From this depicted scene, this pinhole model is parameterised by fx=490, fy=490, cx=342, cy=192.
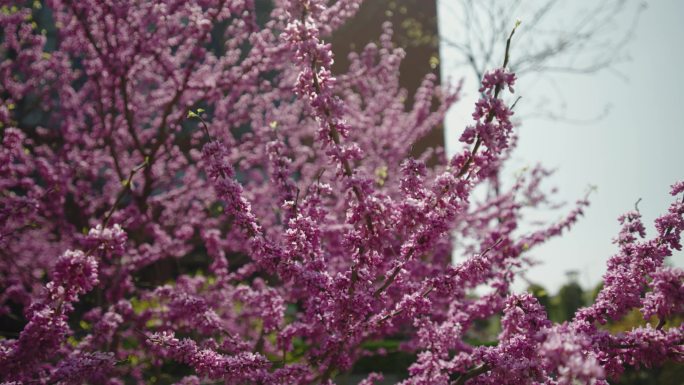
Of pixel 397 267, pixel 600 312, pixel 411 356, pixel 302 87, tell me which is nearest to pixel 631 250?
pixel 600 312

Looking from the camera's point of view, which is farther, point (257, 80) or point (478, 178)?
point (257, 80)

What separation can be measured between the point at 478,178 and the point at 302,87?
1.35m

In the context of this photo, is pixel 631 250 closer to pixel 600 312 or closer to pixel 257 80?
pixel 600 312

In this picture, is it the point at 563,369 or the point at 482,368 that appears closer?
the point at 563,369

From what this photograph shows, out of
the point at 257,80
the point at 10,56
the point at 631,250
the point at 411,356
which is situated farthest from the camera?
the point at 10,56

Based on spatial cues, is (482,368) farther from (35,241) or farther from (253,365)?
(35,241)

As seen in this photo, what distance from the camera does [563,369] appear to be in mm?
2156

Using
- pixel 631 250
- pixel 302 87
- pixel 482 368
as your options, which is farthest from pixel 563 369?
pixel 302 87

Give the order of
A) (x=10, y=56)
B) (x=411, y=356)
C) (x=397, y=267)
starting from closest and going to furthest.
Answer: (x=397, y=267) → (x=411, y=356) → (x=10, y=56)

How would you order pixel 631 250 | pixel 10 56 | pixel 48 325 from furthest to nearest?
pixel 10 56 → pixel 631 250 → pixel 48 325

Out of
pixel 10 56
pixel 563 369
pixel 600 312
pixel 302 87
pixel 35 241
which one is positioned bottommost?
pixel 563 369

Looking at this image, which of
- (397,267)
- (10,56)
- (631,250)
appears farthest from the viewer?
(10,56)

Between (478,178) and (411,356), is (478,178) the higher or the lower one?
the lower one

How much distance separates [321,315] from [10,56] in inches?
480
